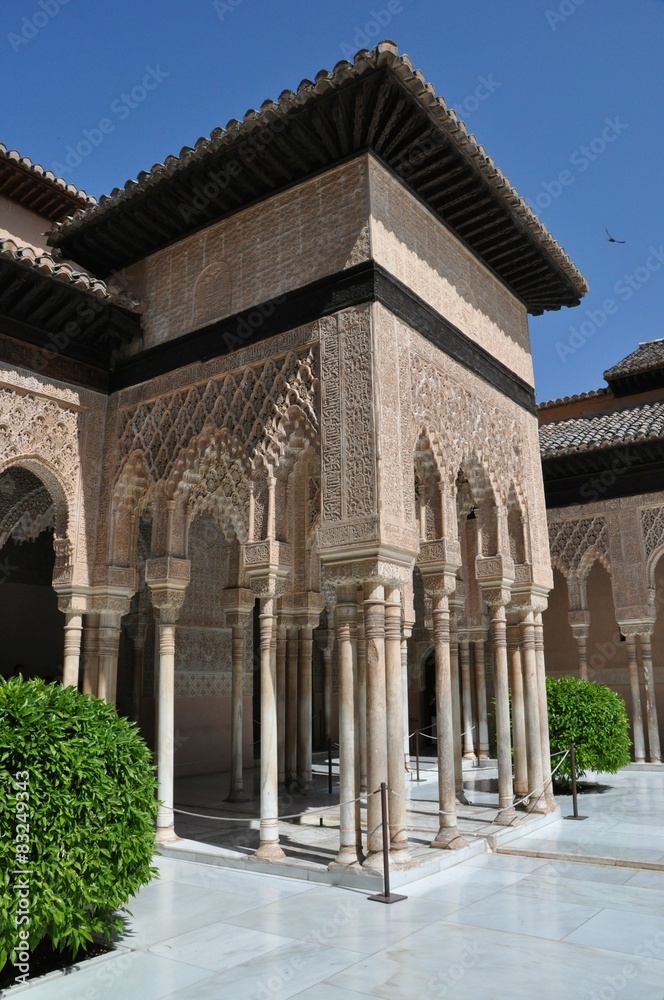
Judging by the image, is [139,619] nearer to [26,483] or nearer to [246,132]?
[26,483]

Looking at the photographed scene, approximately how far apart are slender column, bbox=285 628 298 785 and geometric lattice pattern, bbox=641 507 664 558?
6.29 meters

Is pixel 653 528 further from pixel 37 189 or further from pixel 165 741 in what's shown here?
pixel 37 189

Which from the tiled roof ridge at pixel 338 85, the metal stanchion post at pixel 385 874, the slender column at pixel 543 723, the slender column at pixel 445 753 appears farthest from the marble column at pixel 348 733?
the tiled roof ridge at pixel 338 85

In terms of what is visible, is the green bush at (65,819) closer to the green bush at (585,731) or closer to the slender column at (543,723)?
the slender column at (543,723)

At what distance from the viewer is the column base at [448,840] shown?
265 inches

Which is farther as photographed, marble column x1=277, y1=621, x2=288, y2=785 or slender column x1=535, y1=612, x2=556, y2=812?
marble column x1=277, y1=621, x2=288, y2=785

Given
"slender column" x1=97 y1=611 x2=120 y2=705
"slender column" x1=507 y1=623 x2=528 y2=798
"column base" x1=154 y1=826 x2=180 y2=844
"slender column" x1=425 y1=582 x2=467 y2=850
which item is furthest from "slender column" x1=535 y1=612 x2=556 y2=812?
"slender column" x1=97 y1=611 x2=120 y2=705

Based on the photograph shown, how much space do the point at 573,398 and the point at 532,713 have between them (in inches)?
474

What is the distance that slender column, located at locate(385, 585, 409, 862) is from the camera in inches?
232

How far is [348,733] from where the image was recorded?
20.2 feet

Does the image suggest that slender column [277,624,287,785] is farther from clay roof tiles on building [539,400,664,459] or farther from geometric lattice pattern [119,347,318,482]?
clay roof tiles on building [539,400,664,459]

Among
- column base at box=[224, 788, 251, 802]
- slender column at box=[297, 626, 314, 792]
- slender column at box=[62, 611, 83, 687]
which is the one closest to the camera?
slender column at box=[62, 611, 83, 687]

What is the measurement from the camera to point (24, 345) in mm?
7664

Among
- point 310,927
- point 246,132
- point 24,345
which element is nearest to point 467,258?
point 246,132
